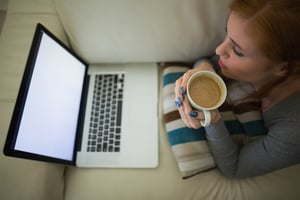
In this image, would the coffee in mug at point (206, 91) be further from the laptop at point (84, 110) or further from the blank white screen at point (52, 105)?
the blank white screen at point (52, 105)

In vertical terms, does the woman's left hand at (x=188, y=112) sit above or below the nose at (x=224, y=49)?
below

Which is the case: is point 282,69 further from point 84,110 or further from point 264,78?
point 84,110

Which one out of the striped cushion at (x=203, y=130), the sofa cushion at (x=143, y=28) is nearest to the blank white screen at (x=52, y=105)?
the sofa cushion at (x=143, y=28)

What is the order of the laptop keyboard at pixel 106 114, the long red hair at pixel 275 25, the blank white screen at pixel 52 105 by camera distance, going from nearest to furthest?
the long red hair at pixel 275 25, the blank white screen at pixel 52 105, the laptop keyboard at pixel 106 114

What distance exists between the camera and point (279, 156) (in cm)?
73

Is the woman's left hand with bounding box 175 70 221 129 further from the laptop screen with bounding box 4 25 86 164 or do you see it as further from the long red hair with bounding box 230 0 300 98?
the laptop screen with bounding box 4 25 86 164

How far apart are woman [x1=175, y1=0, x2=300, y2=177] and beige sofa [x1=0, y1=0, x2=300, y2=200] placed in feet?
0.40

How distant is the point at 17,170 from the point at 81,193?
0.77ft

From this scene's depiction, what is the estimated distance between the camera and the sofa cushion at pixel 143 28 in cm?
79

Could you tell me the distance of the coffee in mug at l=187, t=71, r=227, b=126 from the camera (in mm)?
668

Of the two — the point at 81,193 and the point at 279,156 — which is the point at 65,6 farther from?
the point at 279,156

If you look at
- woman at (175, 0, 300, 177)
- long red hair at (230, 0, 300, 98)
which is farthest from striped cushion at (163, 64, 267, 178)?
long red hair at (230, 0, 300, 98)

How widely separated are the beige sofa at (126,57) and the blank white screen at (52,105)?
10cm

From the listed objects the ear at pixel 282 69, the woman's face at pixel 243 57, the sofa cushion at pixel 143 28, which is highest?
the sofa cushion at pixel 143 28
